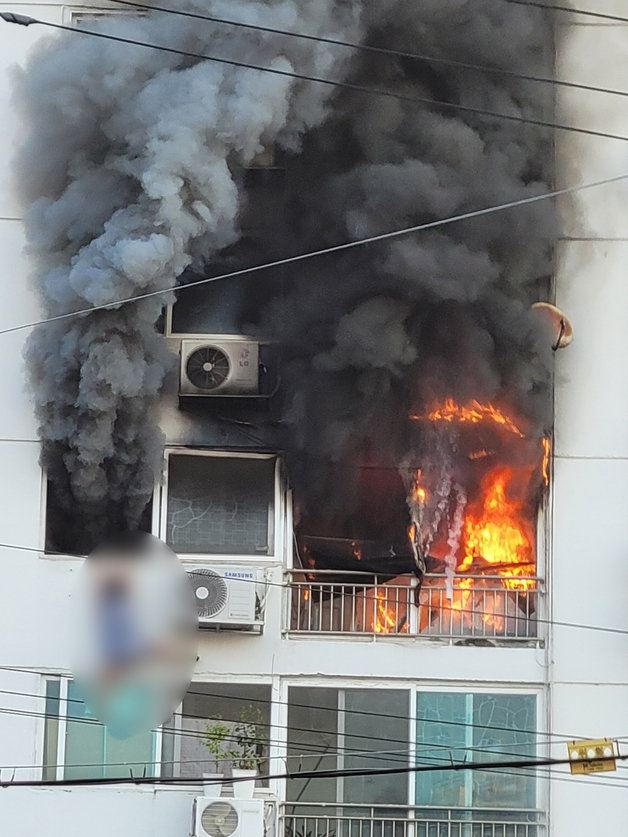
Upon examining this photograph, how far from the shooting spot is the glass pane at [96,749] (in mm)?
11095

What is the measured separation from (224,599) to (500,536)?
9.26 ft

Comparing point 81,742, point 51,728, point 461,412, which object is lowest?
point 81,742

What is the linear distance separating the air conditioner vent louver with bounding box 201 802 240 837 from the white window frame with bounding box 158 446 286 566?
7.47ft

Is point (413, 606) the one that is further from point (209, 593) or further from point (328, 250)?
point (328, 250)

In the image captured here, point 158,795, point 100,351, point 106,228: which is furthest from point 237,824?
point 106,228

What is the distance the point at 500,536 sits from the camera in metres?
11.8

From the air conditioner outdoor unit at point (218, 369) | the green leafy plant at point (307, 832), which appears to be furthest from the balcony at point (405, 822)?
the air conditioner outdoor unit at point (218, 369)

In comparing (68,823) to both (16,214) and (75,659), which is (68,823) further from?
(16,214)

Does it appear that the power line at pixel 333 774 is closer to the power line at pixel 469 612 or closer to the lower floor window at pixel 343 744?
the lower floor window at pixel 343 744

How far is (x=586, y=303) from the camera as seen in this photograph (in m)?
11.8

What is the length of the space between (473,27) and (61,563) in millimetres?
6628

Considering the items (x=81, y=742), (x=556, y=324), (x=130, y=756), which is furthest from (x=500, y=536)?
(x=81, y=742)

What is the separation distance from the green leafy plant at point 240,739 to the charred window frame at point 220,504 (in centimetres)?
152

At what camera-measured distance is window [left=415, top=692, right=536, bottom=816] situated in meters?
11.1
